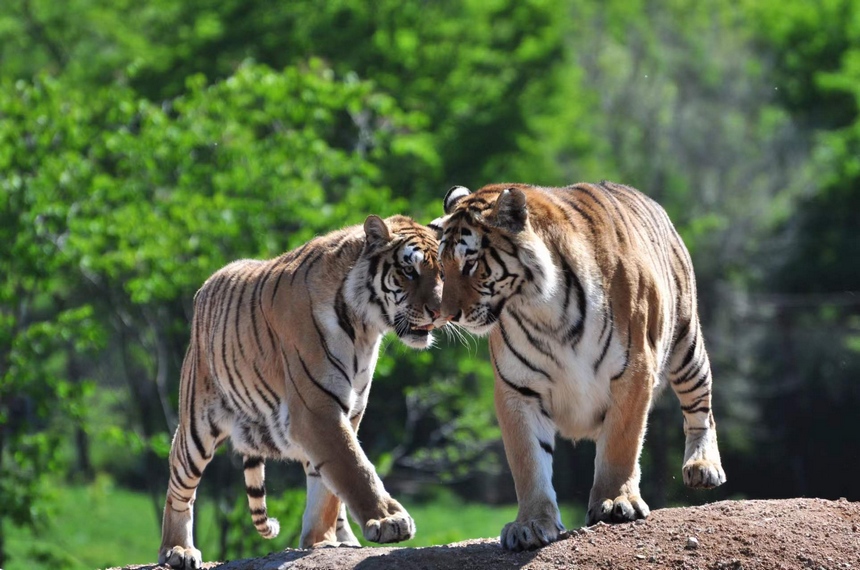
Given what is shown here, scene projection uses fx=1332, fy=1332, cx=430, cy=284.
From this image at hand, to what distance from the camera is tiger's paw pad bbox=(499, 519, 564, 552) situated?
5629 mm

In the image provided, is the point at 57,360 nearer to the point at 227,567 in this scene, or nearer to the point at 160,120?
the point at 160,120

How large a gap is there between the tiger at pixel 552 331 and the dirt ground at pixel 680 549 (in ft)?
0.44

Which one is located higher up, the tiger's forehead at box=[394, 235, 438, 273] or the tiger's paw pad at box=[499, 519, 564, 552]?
the tiger's forehead at box=[394, 235, 438, 273]

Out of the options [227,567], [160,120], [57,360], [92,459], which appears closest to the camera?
[227,567]

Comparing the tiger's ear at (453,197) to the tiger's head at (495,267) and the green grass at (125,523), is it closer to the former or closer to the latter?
the tiger's head at (495,267)

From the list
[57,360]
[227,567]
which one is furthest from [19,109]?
[57,360]

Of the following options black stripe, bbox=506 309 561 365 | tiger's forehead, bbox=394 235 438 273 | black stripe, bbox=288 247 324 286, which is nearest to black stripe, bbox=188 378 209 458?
black stripe, bbox=288 247 324 286

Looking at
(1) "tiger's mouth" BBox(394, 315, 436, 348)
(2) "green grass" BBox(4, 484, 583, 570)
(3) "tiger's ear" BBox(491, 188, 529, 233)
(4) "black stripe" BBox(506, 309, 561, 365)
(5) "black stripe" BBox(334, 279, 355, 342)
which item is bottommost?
(2) "green grass" BBox(4, 484, 583, 570)

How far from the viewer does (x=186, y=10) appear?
24.0 metres

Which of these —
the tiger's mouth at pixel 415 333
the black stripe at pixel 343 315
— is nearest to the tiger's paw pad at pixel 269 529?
the black stripe at pixel 343 315

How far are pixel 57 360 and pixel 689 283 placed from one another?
2010 cm

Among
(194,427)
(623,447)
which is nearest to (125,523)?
(194,427)

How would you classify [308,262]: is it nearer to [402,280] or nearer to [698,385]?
[402,280]

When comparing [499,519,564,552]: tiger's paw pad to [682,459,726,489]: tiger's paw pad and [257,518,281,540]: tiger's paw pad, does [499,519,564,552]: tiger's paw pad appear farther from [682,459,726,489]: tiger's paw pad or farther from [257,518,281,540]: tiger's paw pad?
[257,518,281,540]: tiger's paw pad
